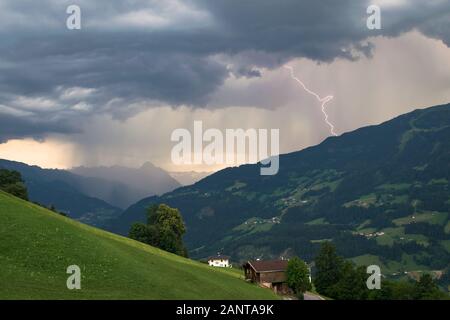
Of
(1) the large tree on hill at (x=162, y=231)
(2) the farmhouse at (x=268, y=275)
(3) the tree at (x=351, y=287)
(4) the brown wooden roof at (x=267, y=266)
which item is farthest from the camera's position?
(1) the large tree on hill at (x=162, y=231)

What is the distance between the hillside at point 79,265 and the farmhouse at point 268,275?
19202 millimetres

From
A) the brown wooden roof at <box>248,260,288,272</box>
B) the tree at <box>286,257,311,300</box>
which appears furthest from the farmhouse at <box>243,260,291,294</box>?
the tree at <box>286,257,311,300</box>

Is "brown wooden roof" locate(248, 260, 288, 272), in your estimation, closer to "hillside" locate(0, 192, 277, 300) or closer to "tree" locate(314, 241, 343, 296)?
"hillside" locate(0, 192, 277, 300)

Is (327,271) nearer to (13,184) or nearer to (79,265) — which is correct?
(13,184)

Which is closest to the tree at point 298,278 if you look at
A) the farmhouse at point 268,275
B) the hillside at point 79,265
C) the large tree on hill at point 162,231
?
the farmhouse at point 268,275

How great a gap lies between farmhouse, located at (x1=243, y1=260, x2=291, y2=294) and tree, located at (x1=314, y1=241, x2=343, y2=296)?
33.7 m

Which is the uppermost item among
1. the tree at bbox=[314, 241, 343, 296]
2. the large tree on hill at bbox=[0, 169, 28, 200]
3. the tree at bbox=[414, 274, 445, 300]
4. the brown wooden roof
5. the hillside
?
the large tree on hill at bbox=[0, 169, 28, 200]

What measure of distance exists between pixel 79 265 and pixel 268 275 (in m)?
49.8

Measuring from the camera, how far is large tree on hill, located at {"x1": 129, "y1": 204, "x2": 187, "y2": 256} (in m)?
148

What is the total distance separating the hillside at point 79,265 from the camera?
55312 mm

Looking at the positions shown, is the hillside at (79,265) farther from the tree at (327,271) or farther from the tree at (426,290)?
the tree at (426,290)

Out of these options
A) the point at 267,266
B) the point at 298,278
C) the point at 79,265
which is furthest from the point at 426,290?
the point at 79,265
